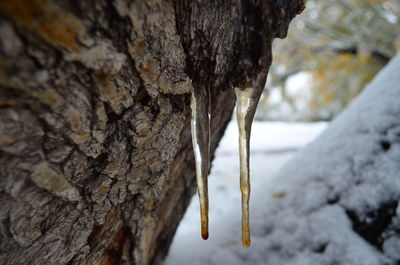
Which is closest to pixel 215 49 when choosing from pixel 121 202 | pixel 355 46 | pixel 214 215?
pixel 121 202

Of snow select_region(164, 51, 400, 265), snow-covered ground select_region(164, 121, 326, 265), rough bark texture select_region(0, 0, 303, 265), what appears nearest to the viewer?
rough bark texture select_region(0, 0, 303, 265)

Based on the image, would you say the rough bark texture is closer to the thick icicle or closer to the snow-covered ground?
the thick icicle

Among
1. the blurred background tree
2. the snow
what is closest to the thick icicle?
the snow

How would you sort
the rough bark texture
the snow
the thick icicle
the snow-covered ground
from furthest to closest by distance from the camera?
the snow-covered ground → the snow → the thick icicle → the rough bark texture

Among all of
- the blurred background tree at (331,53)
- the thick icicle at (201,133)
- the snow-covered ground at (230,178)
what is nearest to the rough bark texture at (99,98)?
the thick icicle at (201,133)

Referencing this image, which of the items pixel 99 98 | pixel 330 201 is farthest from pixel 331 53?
pixel 99 98

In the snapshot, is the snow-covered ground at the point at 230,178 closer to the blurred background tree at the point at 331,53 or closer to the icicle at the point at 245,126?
the icicle at the point at 245,126

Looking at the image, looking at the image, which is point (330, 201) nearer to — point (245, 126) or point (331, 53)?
point (245, 126)
